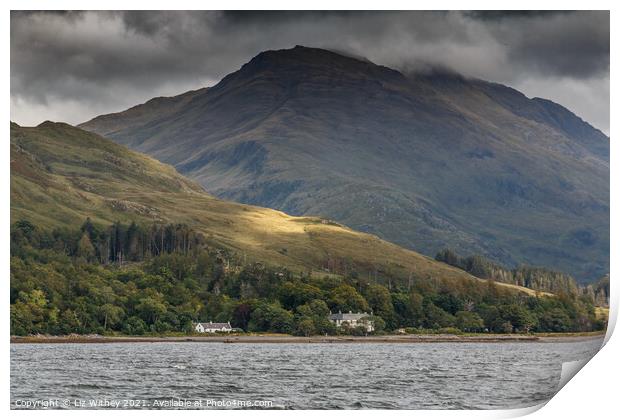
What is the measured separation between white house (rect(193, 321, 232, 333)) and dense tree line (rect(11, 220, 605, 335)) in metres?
1.07

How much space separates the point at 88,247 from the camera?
14762 centimetres

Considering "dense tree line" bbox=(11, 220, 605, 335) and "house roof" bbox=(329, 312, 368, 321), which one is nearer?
"dense tree line" bbox=(11, 220, 605, 335)

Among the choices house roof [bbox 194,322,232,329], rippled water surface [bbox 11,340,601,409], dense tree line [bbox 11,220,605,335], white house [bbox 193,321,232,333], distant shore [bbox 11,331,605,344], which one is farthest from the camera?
house roof [bbox 194,322,232,329]

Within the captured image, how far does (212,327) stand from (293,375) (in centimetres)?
4772

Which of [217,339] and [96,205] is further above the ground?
[96,205]

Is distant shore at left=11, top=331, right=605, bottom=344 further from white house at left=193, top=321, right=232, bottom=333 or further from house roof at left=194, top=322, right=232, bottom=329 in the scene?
house roof at left=194, top=322, right=232, bottom=329

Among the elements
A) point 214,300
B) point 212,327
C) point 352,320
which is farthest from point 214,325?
point 352,320

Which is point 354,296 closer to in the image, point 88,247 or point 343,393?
point 88,247

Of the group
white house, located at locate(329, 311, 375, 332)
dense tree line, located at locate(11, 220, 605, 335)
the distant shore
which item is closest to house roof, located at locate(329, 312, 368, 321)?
white house, located at locate(329, 311, 375, 332)

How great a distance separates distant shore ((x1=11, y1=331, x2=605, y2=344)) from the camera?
92062 mm

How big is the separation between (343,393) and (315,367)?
581 inches

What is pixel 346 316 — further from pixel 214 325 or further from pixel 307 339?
pixel 214 325

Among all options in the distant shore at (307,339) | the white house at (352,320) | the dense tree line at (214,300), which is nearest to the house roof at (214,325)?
the dense tree line at (214,300)
